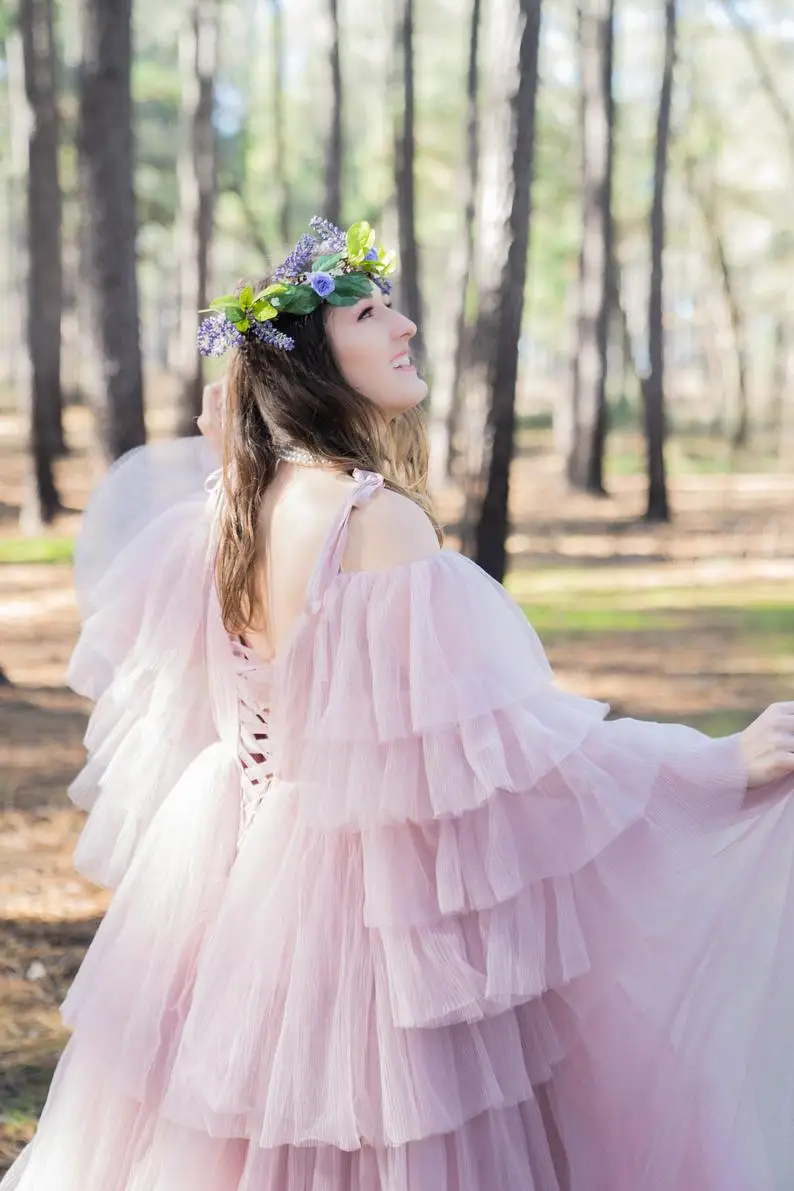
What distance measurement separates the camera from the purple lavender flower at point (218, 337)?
107 inches

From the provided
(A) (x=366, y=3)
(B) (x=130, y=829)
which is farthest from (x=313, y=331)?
(A) (x=366, y=3)

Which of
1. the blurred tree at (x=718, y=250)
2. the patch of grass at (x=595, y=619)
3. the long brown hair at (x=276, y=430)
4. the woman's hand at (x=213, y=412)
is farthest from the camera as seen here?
the blurred tree at (x=718, y=250)

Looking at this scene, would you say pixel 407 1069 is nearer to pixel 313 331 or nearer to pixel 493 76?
pixel 313 331

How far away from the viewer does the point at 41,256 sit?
52.2 ft

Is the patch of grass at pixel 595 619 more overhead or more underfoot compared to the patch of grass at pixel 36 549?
more underfoot

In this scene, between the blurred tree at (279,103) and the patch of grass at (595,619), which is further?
the blurred tree at (279,103)

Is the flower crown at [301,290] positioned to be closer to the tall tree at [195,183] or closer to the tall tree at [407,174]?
the tall tree at [407,174]

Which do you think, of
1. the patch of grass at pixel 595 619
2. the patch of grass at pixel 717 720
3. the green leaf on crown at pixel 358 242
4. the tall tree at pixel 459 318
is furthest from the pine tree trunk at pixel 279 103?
the green leaf on crown at pixel 358 242

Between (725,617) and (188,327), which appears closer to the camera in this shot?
(725,617)

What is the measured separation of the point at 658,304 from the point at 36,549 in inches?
342

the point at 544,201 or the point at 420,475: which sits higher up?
the point at 544,201

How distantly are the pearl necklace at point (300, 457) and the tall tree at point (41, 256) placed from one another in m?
12.3

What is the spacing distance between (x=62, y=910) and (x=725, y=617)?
839 centimetres

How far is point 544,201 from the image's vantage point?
107 feet
